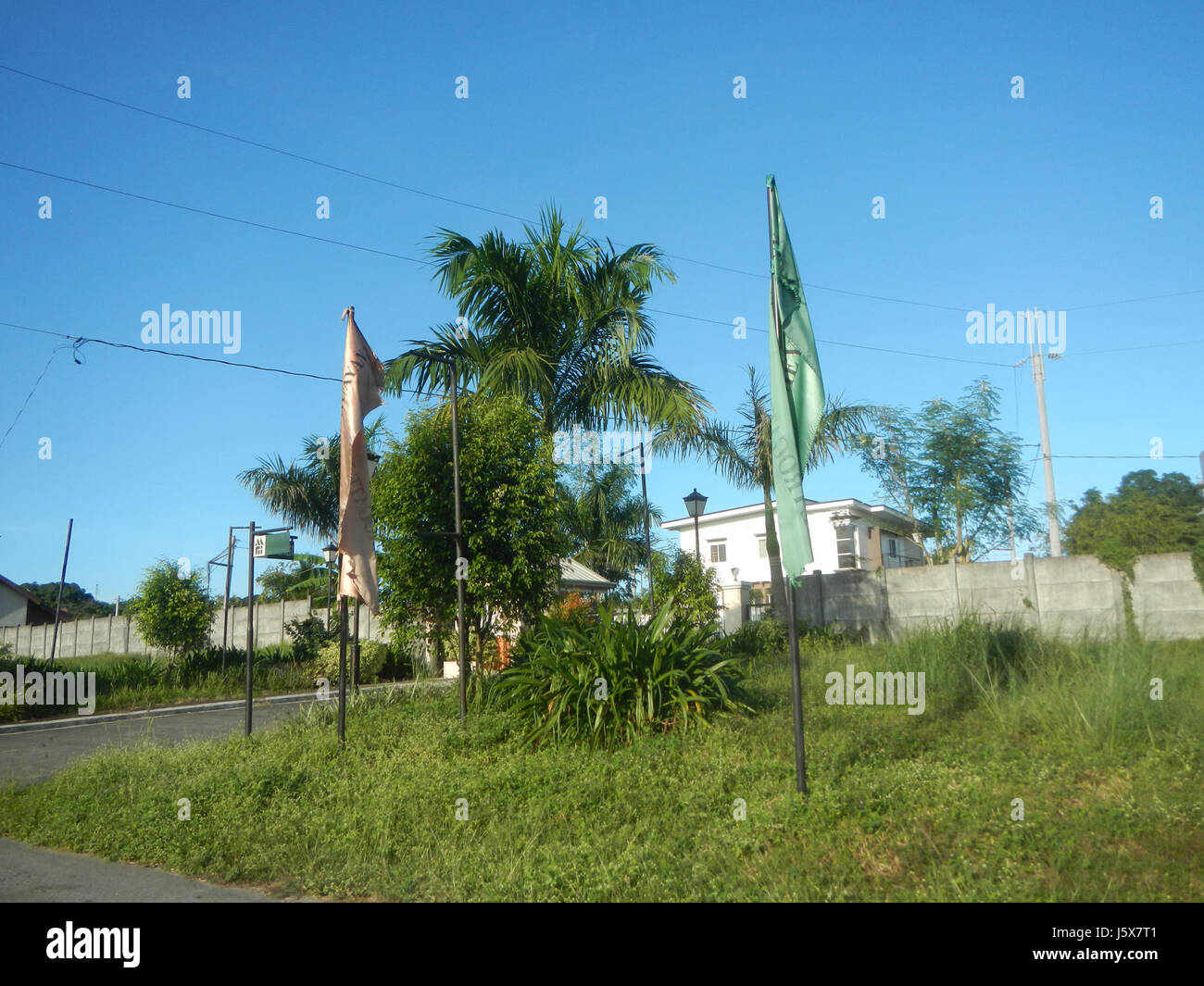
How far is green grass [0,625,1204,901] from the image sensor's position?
190 inches

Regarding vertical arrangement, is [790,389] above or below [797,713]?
above

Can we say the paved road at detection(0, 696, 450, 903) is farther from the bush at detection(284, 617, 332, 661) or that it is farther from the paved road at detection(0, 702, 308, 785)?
the bush at detection(284, 617, 332, 661)

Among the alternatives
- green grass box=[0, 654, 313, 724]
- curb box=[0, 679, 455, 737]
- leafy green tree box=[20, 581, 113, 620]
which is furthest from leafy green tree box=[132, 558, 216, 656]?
leafy green tree box=[20, 581, 113, 620]

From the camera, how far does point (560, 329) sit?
12750mm

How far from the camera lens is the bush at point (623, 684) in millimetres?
7961

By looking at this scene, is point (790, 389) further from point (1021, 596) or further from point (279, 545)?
point (279, 545)

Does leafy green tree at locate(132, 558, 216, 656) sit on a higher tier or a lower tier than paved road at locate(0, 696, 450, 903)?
higher

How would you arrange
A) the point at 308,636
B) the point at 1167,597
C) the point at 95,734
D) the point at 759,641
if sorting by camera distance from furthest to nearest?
the point at 308,636
the point at 759,641
the point at 1167,597
the point at 95,734

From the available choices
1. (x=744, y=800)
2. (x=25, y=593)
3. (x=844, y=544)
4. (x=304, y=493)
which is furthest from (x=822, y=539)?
(x=25, y=593)

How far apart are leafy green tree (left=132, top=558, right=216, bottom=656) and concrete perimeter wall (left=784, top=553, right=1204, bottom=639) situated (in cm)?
1639

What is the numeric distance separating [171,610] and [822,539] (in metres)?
24.3
